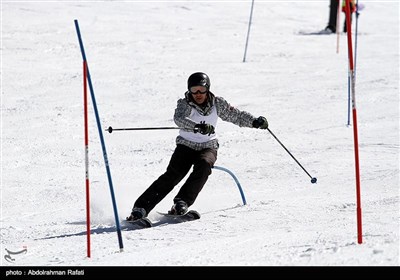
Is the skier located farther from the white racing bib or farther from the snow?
the snow

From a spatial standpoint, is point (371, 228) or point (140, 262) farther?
point (371, 228)

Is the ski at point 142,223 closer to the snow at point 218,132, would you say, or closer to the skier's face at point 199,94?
the snow at point 218,132

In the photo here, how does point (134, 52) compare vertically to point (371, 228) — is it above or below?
above

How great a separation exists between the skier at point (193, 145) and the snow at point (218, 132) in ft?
1.03

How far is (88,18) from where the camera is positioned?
842 inches

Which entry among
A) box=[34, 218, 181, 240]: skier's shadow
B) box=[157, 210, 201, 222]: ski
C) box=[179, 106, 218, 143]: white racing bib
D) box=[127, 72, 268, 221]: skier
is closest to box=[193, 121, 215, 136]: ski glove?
box=[127, 72, 268, 221]: skier

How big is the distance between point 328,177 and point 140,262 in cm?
450

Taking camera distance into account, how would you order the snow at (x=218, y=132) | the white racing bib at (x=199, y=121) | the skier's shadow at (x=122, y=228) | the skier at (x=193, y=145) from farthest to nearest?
the white racing bib at (x=199, y=121)
the skier at (x=193, y=145)
the skier's shadow at (x=122, y=228)
the snow at (x=218, y=132)

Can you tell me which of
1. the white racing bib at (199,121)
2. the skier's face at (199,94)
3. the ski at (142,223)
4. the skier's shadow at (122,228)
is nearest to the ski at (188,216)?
the skier's shadow at (122,228)

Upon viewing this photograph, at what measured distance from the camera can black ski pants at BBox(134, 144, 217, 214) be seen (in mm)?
7266

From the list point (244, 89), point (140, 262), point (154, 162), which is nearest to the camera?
point (140, 262)

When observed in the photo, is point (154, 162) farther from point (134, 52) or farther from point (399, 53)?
point (399, 53)

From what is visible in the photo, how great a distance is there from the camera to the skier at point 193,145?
23.8 feet

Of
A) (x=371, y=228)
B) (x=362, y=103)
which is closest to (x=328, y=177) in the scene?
(x=371, y=228)
